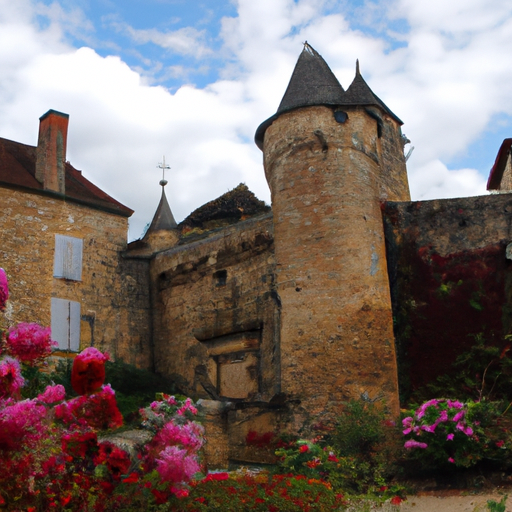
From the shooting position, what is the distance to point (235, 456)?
11.5 m

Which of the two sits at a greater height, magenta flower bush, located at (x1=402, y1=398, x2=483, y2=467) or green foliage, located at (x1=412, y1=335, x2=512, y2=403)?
green foliage, located at (x1=412, y1=335, x2=512, y2=403)

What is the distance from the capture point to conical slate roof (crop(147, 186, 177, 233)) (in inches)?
744

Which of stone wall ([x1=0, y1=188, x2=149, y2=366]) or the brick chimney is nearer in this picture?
stone wall ([x1=0, y1=188, x2=149, y2=366])

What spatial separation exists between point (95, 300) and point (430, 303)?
667cm

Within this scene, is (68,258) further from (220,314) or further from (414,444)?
(414,444)

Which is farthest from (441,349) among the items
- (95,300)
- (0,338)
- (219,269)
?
(0,338)

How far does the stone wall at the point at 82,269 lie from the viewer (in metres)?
13.7

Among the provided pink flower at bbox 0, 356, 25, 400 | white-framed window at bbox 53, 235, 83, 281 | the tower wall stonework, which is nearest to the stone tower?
the tower wall stonework

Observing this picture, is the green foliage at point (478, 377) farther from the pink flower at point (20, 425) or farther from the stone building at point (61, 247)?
the pink flower at point (20, 425)

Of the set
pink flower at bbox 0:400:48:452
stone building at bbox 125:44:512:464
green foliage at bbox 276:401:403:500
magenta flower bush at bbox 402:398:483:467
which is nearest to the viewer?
pink flower at bbox 0:400:48:452

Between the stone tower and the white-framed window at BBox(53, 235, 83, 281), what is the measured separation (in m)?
4.29

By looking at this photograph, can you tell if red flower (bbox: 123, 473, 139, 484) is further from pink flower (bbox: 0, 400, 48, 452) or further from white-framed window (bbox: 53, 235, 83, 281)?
white-framed window (bbox: 53, 235, 83, 281)

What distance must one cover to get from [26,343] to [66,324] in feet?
29.9

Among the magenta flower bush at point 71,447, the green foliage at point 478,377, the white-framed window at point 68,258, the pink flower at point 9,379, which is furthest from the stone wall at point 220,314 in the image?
the pink flower at point 9,379
